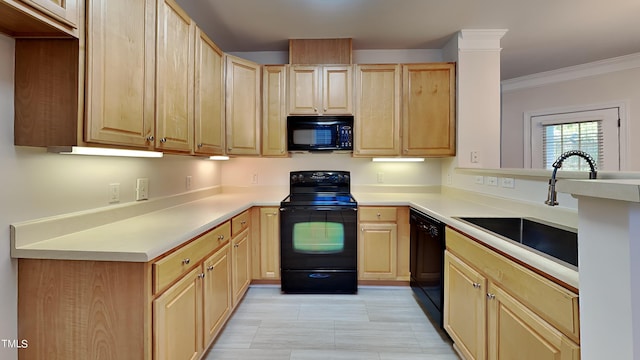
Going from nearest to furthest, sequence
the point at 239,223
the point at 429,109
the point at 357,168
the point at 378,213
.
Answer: the point at 239,223 → the point at 378,213 → the point at 429,109 → the point at 357,168

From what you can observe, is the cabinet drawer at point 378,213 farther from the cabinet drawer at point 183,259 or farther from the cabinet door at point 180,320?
the cabinet door at point 180,320

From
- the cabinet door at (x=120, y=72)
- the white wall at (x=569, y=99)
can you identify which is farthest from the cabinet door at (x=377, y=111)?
the white wall at (x=569, y=99)

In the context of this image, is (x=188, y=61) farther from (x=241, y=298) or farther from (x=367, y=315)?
(x=367, y=315)

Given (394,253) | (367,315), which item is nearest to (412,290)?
(394,253)

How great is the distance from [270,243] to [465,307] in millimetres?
1685

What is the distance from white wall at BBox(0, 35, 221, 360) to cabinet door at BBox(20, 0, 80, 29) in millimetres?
306

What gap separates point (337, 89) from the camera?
2.92 metres

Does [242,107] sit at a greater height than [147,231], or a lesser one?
greater

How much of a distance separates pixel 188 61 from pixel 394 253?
2312 millimetres

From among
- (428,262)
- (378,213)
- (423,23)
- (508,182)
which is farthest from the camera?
(378,213)

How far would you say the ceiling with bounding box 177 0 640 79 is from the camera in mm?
2307

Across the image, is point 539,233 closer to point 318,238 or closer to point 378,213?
point 378,213

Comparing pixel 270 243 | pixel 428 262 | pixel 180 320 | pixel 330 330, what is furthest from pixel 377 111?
pixel 180 320

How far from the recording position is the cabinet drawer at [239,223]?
2188mm
